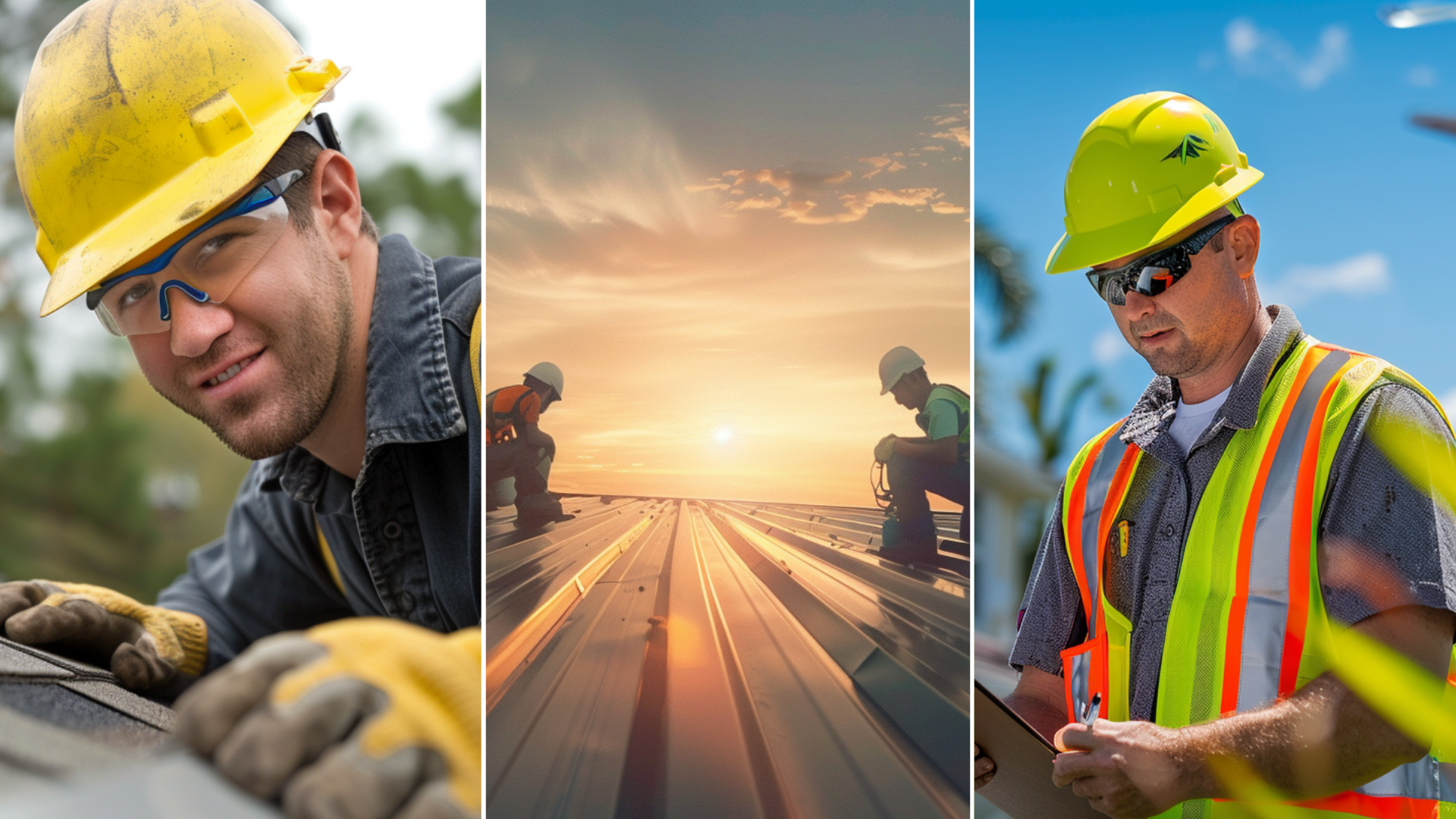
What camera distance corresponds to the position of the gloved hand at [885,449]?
7.14 feet

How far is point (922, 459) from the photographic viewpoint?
2.18 meters

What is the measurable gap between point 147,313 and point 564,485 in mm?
947

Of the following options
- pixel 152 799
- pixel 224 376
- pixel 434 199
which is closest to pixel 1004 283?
pixel 224 376

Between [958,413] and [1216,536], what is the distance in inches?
22.7

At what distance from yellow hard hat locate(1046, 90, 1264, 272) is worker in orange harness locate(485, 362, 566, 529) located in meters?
1.17

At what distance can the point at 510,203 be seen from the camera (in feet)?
7.37

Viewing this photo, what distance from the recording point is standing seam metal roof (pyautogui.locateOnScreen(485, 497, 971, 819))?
217 centimetres

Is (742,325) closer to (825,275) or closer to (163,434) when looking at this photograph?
(825,275)

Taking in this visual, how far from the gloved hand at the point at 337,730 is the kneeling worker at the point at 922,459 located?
1185 mm

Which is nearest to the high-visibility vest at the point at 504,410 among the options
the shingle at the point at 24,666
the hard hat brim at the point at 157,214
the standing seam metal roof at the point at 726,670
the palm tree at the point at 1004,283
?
the standing seam metal roof at the point at 726,670

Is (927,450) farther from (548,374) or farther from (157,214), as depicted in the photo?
(157,214)

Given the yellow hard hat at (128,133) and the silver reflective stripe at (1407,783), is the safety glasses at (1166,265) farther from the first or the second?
the yellow hard hat at (128,133)

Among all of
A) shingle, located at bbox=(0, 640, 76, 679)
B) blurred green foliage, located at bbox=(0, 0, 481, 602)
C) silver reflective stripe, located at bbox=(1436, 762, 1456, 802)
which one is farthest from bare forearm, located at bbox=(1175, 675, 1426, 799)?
blurred green foliage, located at bbox=(0, 0, 481, 602)

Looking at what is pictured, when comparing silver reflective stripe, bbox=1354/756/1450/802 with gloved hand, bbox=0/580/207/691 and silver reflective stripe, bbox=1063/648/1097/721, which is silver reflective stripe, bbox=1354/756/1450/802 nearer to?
silver reflective stripe, bbox=1063/648/1097/721
